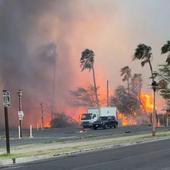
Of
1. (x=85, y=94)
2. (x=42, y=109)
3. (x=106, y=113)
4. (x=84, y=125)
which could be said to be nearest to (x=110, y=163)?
(x=84, y=125)

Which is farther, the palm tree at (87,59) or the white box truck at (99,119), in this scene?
the palm tree at (87,59)

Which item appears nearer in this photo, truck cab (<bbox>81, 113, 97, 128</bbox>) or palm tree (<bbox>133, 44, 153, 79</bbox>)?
palm tree (<bbox>133, 44, 153, 79</bbox>)

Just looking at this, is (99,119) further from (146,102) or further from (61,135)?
(146,102)

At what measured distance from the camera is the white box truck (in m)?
75.0

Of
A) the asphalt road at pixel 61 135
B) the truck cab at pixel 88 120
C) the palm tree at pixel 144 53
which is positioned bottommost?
the asphalt road at pixel 61 135

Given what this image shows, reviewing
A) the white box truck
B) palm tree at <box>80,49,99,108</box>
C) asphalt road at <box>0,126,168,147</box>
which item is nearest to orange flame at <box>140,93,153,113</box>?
palm tree at <box>80,49,99,108</box>

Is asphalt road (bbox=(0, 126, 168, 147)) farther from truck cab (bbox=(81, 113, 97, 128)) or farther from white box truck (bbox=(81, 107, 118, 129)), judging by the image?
truck cab (bbox=(81, 113, 97, 128))

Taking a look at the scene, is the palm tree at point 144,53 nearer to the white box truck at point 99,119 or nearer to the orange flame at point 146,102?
the white box truck at point 99,119

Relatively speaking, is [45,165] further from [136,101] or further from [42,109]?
[136,101]

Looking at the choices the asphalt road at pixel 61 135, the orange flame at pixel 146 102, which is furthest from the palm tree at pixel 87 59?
the asphalt road at pixel 61 135

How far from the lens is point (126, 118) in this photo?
12400 cm

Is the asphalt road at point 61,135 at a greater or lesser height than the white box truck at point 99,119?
lesser

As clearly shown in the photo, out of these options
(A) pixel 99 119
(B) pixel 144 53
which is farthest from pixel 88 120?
(B) pixel 144 53

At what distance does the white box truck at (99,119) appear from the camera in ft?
246
